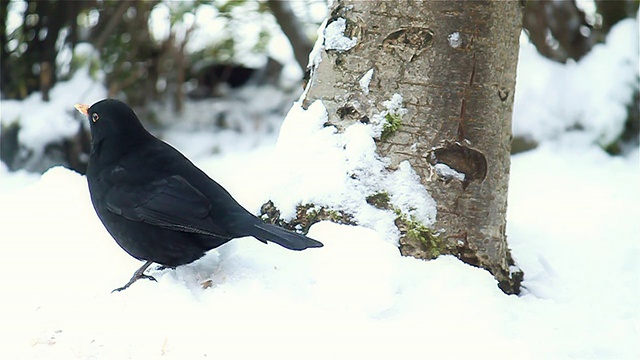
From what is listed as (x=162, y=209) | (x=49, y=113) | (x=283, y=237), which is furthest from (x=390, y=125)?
(x=49, y=113)

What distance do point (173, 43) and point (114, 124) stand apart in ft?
10.7

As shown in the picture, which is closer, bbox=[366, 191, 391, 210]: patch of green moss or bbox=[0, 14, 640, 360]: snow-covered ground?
bbox=[0, 14, 640, 360]: snow-covered ground

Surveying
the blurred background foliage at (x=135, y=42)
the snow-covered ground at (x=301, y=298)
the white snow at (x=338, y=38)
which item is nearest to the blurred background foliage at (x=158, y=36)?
the blurred background foliage at (x=135, y=42)

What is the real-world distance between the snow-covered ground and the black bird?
0.34ft

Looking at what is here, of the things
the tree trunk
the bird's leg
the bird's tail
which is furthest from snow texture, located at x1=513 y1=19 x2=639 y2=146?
the bird's leg

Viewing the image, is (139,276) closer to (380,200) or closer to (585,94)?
(380,200)

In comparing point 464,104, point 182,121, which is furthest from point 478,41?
point 182,121

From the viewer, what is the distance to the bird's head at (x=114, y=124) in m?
2.77

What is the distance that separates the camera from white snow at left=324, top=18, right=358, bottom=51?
8.89 feet

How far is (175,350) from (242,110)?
4248mm

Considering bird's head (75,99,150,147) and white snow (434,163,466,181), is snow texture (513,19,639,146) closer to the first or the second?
white snow (434,163,466,181)

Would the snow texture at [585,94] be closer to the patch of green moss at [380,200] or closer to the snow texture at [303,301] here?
the snow texture at [303,301]

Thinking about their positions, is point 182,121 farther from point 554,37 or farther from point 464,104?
point 464,104

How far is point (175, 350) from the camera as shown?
2.18 meters
